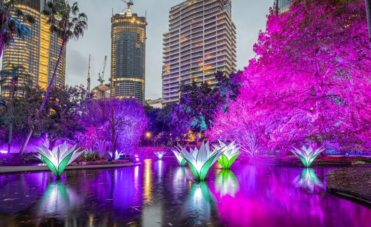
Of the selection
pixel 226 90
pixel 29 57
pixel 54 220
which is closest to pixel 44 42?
pixel 29 57

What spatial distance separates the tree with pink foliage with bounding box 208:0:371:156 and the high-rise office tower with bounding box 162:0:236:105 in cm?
10464

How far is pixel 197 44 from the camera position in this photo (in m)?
136

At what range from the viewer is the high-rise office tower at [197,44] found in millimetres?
128750

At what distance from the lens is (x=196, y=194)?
8695 mm

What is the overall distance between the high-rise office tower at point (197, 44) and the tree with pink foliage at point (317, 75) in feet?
343

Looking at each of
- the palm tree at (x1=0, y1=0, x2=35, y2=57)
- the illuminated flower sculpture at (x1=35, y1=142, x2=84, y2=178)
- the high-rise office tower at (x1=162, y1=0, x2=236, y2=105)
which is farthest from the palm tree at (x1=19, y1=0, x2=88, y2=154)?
the high-rise office tower at (x1=162, y1=0, x2=236, y2=105)

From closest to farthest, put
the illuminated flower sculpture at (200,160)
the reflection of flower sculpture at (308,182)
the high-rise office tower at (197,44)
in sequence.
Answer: the reflection of flower sculpture at (308,182), the illuminated flower sculpture at (200,160), the high-rise office tower at (197,44)

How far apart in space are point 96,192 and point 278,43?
46.3ft

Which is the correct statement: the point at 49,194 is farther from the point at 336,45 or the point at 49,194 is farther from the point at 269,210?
the point at 336,45

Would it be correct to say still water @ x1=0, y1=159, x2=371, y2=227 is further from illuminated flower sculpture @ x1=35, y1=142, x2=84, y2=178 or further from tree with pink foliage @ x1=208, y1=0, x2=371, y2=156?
tree with pink foliage @ x1=208, y1=0, x2=371, y2=156

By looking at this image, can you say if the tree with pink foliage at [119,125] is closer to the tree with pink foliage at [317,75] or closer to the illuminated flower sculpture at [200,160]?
the tree with pink foliage at [317,75]

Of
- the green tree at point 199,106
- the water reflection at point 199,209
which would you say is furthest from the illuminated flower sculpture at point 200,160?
the green tree at point 199,106

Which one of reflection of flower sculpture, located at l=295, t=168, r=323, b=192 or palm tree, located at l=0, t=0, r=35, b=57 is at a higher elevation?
palm tree, located at l=0, t=0, r=35, b=57

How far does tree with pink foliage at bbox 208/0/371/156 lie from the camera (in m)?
12.3
